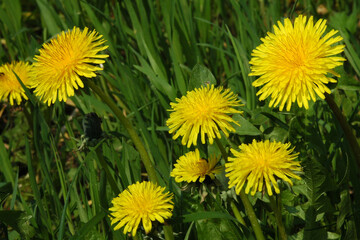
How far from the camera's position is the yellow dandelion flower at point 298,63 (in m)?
1.01

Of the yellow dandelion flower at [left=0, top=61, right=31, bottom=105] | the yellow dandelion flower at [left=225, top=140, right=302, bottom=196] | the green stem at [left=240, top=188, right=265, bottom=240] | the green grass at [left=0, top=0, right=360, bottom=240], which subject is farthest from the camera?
the yellow dandelion flower at [left=0, top=61, right=31, bottom=105]

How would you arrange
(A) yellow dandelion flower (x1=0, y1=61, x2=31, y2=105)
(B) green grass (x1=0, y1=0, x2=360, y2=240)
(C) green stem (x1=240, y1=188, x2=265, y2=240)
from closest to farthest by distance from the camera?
(C) green stem (x1=240, y1=188, x2=265, y2=240)
(B) green grass (x1=0, y1=0, x2=360, y2=240)
(A) yellow dandelion flower (x1=0, y1=61, x2=31, y2=105)

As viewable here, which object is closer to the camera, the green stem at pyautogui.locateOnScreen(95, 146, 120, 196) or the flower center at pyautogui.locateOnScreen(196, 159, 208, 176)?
the flower center at pyautogui.locateOnScreen(196, 159, 208, 176)

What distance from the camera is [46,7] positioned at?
6.95ft

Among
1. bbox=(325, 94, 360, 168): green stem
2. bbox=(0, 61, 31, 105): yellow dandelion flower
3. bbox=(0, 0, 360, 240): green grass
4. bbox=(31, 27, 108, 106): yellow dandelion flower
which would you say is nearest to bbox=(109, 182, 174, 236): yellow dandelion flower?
bbox=(0, 0, 360, 240): green grass

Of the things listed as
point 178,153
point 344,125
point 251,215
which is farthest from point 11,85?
point 344,125

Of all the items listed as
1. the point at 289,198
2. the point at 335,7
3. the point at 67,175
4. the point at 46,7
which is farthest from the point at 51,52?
the point at 335,7

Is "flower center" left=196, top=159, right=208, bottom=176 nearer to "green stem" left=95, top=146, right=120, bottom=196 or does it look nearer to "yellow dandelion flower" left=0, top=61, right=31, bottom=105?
"green stem" left=95, top=146, right=120, bottom=196

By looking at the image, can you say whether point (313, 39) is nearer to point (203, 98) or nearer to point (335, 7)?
point (203, 98)

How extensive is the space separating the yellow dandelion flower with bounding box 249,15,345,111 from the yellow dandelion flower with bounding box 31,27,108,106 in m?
0.36

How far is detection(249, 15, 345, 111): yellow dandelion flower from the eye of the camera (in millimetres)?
1011

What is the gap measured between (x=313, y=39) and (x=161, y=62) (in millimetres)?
918

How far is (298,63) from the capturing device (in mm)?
1038

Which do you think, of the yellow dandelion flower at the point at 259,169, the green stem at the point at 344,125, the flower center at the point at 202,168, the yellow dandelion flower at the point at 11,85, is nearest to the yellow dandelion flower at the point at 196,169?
the flower center at the point at 202,168
